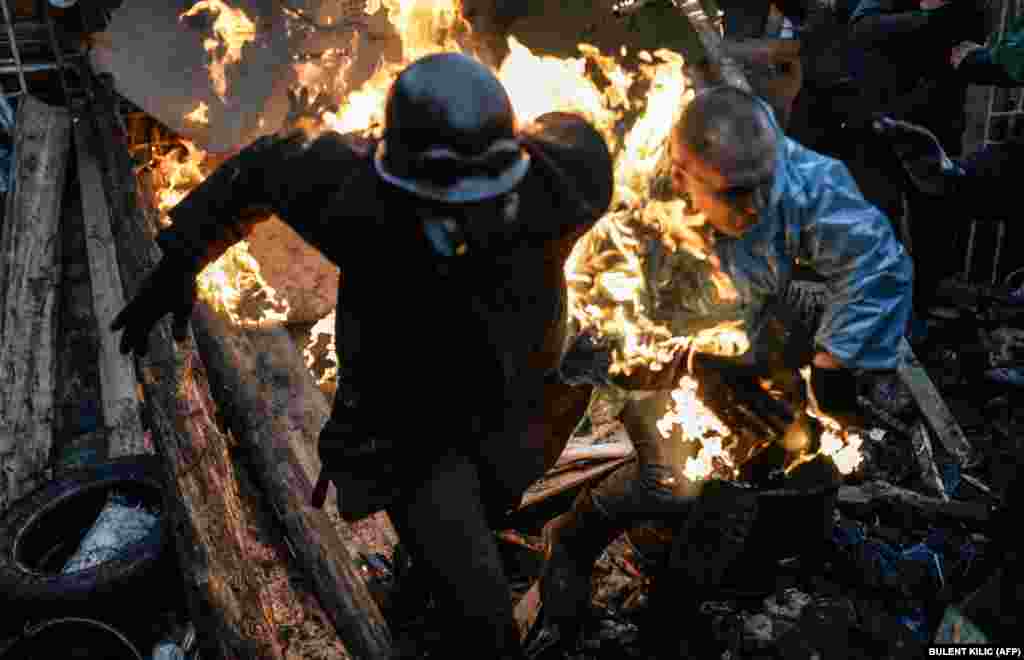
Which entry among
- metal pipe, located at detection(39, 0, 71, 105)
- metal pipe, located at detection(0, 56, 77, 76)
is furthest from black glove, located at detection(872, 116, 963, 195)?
metal pipe, located at detection(0, 56, 77, 76)

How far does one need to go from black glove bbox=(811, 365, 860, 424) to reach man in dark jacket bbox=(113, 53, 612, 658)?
3.88 ft

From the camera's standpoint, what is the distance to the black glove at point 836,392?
3.38 metres

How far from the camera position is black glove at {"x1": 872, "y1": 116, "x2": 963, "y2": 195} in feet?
17.3

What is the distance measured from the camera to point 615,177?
4141mm

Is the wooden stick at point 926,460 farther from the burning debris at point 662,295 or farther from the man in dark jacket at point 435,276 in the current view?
the man in dark jacket at point 435,276

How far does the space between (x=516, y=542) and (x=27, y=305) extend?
371cm

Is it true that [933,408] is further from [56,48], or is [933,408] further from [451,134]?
[56,48]

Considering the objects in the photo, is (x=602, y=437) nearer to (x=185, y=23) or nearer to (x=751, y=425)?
(x=751, y=425)

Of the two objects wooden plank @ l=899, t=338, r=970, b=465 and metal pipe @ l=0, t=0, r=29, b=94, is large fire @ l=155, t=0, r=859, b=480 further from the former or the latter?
metal pipe @ l=0, t=0, r=29, b=94

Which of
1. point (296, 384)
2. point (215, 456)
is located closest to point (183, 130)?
point (296, 384)

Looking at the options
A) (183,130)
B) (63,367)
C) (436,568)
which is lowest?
(63,367)

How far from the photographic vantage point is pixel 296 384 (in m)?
4.77

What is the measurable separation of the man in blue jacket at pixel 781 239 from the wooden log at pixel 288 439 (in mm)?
1223

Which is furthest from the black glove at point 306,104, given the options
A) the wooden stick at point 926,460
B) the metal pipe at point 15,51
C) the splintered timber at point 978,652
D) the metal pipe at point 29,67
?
the splintered timber at point 978,652
